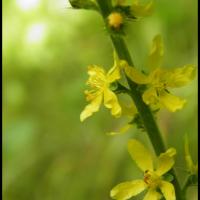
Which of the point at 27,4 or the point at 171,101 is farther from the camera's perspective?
the point at 27,4

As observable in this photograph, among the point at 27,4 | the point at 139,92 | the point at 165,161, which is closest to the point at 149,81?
the point at 139,92

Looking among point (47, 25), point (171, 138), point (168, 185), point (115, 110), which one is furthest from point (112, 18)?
point (47, 25)

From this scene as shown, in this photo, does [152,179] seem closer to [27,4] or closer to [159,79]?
[159,79]

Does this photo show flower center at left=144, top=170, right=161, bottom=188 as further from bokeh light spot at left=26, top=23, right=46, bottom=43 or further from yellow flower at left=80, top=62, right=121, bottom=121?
bokeh light spot at left=26, top=23, right=46, bottom=43

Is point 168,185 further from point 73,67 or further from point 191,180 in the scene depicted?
point 73,67

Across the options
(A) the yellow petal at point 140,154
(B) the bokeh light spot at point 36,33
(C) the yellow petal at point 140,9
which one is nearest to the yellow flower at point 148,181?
(A) the yellow petal at point 140,154

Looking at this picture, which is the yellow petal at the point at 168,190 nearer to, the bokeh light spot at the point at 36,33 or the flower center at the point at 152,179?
the flower center at the point at 152,179
